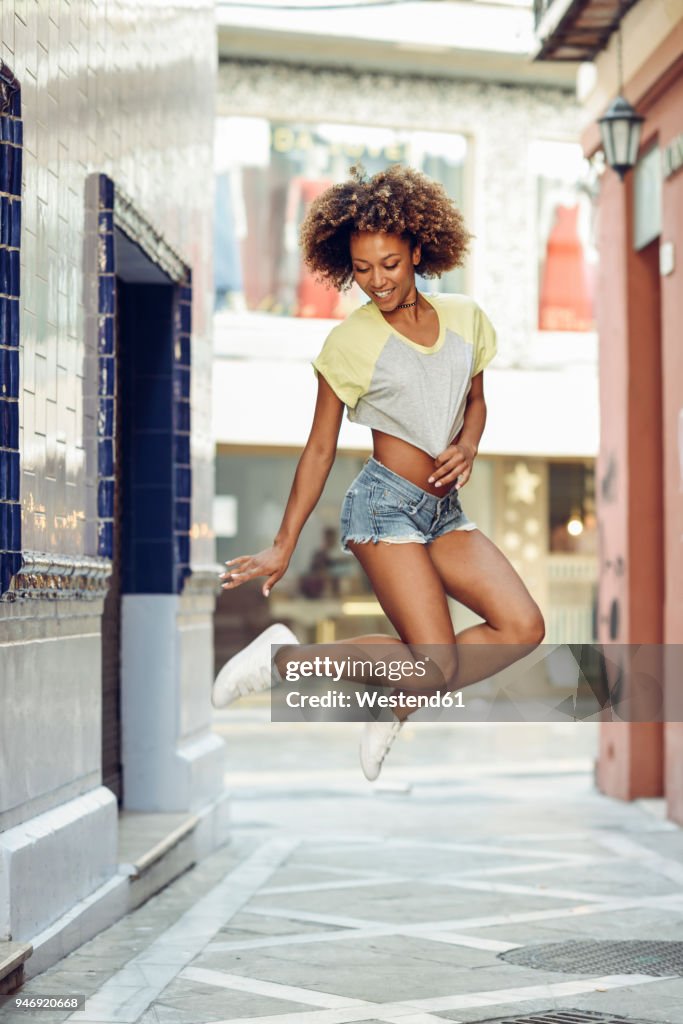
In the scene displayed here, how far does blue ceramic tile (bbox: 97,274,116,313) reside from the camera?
7977 mm

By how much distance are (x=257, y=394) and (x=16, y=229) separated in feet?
47.9

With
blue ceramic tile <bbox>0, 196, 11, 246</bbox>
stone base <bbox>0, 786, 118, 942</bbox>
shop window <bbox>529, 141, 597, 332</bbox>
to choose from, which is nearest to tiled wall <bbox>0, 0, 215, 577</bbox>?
blue ceramic tile <bbox>0, 196, 11, 246</bbox>

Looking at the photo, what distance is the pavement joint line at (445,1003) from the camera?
5.84 meters

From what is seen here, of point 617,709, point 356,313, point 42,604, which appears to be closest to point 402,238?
point 356,313

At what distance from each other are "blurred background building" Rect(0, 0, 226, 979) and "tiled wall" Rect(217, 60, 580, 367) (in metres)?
9.98

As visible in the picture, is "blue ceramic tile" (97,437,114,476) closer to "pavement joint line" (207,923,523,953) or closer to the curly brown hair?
"pavement joint line" (207,923,523,953)

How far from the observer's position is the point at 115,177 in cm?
855

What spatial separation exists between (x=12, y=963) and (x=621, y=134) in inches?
311

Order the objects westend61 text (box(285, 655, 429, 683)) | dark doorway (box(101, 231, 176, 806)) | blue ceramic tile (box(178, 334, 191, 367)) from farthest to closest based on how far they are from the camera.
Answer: blue ceramic tile (box(178, 334, 191, 367))
dark doorway (box(101, 231, 176, 806))
westend61 text (box(285, 655, 429, 683))

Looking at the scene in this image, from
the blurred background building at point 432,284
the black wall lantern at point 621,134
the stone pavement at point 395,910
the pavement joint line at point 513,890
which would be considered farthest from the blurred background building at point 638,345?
the blurred background building at point 432,284

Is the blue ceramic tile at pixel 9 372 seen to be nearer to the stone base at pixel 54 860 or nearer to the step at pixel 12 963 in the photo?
the stone base at pixel 54 860

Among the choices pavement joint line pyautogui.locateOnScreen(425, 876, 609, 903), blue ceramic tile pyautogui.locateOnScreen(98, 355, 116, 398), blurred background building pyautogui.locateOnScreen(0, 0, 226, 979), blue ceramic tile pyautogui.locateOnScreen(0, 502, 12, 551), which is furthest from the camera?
pavement joint line pyautogui.locateOnScreen(425, 876, 609, 903)

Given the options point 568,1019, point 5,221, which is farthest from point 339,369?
point 568,1019

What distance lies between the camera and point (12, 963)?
19.2 feet
